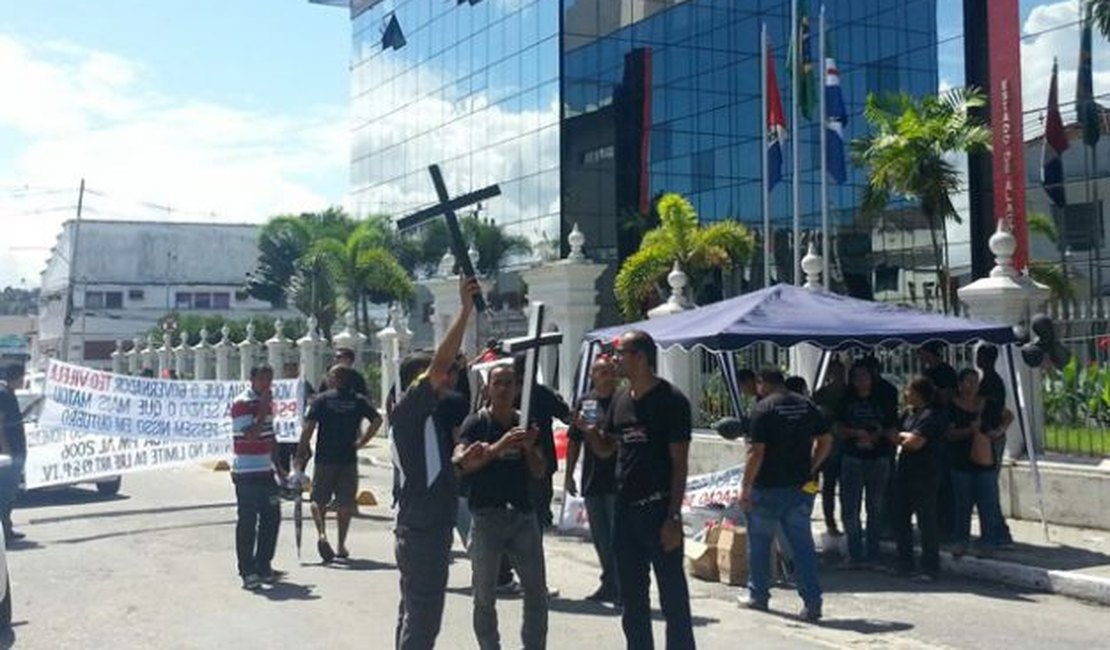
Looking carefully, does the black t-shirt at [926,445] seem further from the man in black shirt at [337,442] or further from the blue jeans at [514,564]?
the man in black shirt at [337,442]

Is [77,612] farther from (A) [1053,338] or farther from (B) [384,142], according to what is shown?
(B) [384,142]

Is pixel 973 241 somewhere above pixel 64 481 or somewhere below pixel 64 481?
above

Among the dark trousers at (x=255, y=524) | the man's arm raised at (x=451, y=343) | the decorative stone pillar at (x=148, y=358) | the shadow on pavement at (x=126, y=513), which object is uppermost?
the decorative stone pillar at (x=148, y=358)

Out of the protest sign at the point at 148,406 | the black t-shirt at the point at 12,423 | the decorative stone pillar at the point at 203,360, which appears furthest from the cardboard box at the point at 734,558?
the decorative stone pillar at the point at 203,360

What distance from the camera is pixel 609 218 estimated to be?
40.0m

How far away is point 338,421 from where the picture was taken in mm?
10812

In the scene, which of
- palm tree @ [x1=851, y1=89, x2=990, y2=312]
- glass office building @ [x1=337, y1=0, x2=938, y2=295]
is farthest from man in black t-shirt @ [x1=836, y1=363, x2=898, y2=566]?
glass office building @ [x1=337, y1=0, x2=938, y2=295]

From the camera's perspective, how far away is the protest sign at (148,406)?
583 inches

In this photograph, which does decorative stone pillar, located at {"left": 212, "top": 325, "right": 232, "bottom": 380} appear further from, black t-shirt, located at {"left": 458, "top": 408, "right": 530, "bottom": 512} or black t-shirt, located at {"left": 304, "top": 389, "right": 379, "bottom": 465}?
black t-shirt, located at {"left": 458, "top": 408, "right": 530, "bottom": 512}

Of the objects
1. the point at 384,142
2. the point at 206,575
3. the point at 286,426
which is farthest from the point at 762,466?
the point at 384,142

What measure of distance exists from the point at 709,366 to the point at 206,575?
8.67 meters

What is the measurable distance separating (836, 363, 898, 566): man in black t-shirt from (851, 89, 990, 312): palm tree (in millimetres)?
11544

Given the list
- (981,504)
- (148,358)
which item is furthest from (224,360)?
(981,504)

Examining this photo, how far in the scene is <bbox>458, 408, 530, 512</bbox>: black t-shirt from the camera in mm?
6504
